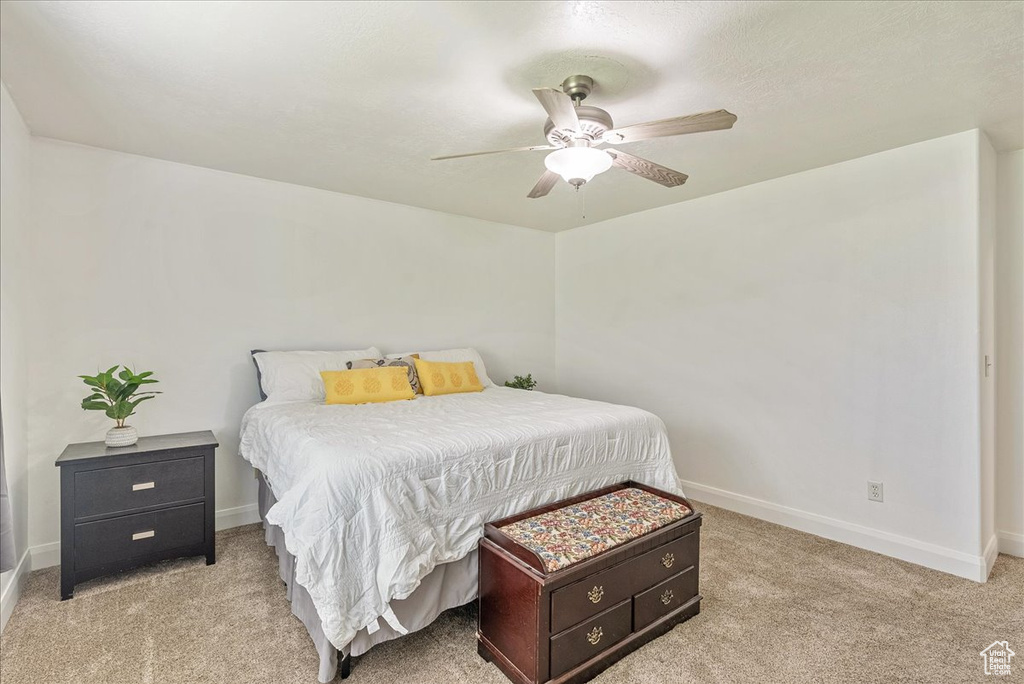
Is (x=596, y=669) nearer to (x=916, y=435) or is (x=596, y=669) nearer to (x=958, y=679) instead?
(x=958, y=679)

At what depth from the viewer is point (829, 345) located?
312 centimetres

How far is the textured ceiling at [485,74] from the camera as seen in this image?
1656 millimetres

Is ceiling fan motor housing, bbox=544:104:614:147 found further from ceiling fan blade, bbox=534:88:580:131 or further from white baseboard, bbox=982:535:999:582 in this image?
white baseboard, bbox=982:535:999:582

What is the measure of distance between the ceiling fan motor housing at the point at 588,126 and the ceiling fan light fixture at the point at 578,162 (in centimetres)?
6

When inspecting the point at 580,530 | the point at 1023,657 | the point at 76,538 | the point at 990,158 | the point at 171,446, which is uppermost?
the point at 990,158

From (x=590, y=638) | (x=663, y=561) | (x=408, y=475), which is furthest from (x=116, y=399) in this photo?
A: (x=663, y=561)

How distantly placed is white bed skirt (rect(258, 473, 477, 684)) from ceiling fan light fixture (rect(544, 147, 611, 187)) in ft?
5.50

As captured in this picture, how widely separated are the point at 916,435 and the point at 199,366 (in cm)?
436

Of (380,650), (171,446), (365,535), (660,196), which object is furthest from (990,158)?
(171,446)

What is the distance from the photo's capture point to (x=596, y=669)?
1.83m

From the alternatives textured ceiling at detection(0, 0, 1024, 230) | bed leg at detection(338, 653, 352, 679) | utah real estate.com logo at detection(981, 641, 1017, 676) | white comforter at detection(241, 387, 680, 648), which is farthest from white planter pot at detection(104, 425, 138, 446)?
utah real estate.com logo at detection(981, 641, 1017, 676)

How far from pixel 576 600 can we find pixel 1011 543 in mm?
2883

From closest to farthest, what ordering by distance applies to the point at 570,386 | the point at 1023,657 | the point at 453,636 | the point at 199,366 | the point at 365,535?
the point at 365,535, the point at 1023,657, the point at 453,636, the point at 199,366, the point at 570,386

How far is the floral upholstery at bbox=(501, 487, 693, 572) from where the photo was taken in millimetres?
1824
